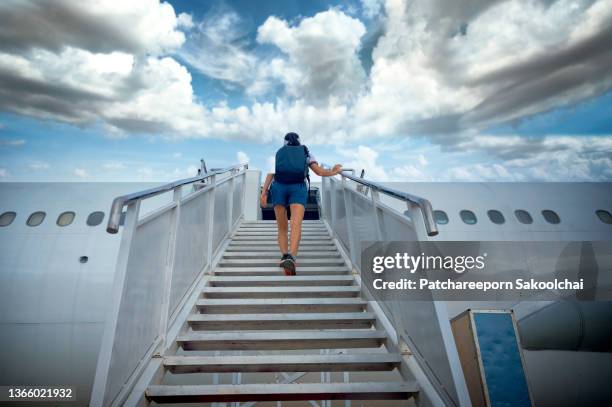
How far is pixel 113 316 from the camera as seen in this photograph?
170 centimetres

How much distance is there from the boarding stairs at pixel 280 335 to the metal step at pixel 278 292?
1 cm

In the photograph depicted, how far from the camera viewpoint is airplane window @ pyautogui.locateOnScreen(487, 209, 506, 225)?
7.49 m

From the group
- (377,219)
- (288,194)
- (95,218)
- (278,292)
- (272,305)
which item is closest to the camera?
(377,219)

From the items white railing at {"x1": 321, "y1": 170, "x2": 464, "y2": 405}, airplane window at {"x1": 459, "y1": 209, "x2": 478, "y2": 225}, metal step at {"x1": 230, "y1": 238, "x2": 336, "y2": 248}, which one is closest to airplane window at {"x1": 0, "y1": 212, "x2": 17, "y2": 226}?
metal step at {"x1": 230, "y1": 238, "x2": 336, "y2": 248}

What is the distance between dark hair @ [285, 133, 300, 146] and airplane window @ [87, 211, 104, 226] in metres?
4.90

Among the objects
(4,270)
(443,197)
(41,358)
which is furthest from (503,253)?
(4,270)

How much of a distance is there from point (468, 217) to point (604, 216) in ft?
12.9

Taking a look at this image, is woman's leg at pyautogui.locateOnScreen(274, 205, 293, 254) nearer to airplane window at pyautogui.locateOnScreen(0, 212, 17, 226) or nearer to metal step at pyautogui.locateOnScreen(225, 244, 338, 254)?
metal step at pyautogui.locateOnScreen(225, 244, 338, 254)

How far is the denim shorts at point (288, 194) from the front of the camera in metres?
3.93

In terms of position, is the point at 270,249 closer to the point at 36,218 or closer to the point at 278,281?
the point at 278,281

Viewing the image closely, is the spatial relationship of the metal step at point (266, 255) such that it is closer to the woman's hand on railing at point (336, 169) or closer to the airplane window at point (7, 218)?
the woman's hand on railing at point (336, 169)

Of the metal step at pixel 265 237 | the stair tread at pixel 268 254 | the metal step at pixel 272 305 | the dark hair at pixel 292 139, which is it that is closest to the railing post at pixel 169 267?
the metal step at pixel 272 305

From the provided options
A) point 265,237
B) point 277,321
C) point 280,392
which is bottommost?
point 280,392

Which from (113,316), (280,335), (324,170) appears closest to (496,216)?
(324,170)
